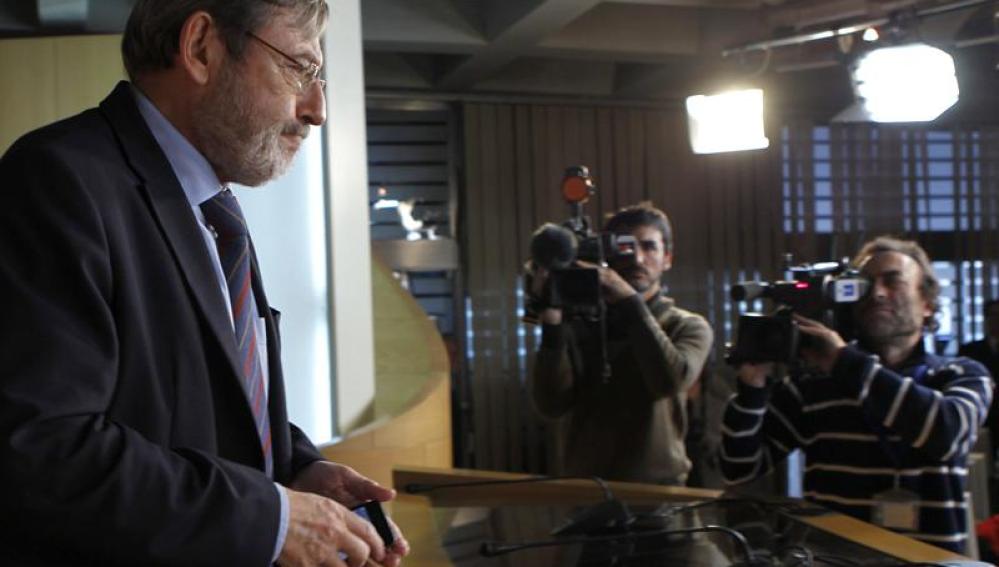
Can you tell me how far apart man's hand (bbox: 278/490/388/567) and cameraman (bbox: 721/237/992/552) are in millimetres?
1534

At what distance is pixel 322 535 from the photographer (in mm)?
1047

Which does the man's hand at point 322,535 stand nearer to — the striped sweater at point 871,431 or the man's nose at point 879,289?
the striped sweater at point 871,431

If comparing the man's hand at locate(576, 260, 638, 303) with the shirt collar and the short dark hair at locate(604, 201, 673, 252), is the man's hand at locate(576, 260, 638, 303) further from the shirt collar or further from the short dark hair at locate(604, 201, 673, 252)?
the shirt collar

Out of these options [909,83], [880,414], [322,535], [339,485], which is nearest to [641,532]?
[339,485]

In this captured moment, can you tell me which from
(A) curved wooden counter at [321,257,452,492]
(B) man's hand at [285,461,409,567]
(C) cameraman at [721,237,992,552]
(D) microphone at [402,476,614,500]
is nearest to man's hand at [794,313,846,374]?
(C) cameraman at [721,237,992,552]

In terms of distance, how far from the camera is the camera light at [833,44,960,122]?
4.23 meters

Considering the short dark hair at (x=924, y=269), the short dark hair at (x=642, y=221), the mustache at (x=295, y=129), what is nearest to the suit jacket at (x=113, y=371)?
the mustache at (x=295, y=129)

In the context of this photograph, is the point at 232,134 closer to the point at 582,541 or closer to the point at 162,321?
the point at 162,321

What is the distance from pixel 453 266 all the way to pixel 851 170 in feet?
→ 9.00

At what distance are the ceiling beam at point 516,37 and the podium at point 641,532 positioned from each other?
277 cm

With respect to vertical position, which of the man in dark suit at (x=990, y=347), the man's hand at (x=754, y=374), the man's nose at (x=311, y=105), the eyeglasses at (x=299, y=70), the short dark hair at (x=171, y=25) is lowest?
the man in dark suit at (x=990, y=347)

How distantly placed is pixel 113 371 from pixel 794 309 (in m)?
1.84

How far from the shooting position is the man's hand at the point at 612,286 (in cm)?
312

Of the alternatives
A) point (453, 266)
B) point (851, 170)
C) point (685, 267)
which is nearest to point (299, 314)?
point (453, 266)
